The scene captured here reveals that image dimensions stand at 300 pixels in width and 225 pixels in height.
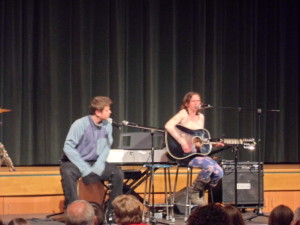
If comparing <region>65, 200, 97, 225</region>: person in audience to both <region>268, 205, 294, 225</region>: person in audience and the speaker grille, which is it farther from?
the speaker grille

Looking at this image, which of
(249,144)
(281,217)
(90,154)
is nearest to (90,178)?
(90,154)

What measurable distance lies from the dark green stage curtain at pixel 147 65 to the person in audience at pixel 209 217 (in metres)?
5.68

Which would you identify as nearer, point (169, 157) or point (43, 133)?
point (169, 157)

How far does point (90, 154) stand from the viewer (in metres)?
7.13

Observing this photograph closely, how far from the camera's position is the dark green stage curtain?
9.50 m

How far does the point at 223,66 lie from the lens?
416 inches

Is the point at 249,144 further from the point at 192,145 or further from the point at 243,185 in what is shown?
the point at 243,185

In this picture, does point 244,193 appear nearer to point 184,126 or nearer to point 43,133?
point 184,126

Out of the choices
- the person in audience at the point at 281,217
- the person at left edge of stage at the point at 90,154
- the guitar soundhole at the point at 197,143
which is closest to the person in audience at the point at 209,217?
the person in audience at the point at 281,217

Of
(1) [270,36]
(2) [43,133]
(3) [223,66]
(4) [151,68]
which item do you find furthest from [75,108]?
(1) [270,36]

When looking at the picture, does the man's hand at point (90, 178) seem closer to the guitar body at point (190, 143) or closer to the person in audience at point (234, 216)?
the guitar body at point (190, 143)

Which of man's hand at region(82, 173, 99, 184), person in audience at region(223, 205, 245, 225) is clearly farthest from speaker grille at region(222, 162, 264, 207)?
person in audience at region(223, 205, 245, 225)

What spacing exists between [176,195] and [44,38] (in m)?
3.23

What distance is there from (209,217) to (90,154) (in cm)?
394
